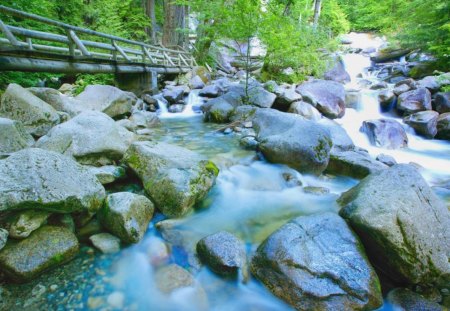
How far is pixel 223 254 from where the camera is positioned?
8.96 ft

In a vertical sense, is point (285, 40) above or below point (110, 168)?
above

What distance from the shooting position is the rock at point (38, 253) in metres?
2.38

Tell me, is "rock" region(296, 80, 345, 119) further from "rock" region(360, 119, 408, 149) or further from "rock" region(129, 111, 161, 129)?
"rock" region(129, 111, 161, 129)

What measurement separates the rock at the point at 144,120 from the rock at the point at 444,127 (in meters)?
8.19

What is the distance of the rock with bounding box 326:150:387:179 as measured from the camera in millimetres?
4680

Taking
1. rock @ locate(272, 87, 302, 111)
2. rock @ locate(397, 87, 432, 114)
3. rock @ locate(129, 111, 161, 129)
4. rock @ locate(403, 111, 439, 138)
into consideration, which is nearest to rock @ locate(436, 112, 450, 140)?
rock @ locate(403, 111, 439, 138)

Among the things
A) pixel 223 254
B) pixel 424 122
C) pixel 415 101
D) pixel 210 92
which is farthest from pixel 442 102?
pixel 223 254

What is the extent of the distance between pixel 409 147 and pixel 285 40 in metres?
4.75

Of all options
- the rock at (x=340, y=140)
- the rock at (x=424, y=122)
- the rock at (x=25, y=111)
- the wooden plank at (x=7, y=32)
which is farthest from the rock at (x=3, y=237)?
the rock at (x=424, y=122)

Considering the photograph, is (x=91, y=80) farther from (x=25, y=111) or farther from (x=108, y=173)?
(x=108, y=173)

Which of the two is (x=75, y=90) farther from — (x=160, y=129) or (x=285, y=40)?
(x=285, y=40)

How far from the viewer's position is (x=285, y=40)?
8.55 metres

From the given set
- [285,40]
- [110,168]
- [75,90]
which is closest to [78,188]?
[110,168]

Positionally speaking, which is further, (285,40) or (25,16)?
A: (285,40)
